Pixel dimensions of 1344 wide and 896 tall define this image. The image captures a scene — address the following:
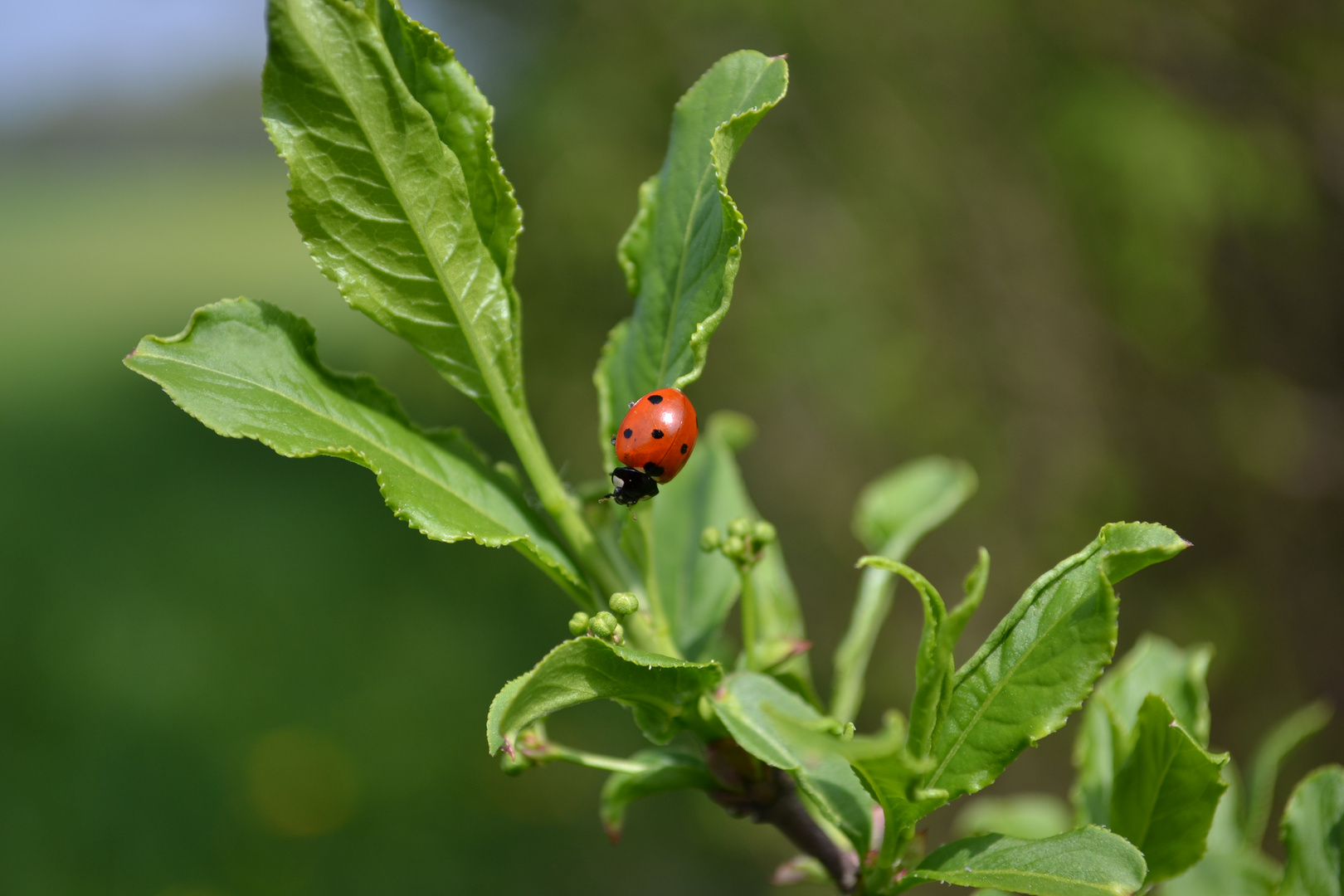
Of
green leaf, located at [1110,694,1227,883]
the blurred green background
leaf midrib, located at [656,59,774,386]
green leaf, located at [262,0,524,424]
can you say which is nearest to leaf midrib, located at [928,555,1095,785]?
green leaf, located at [1110,694,1227,883]

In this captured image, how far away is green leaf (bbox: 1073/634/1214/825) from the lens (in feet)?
3.79

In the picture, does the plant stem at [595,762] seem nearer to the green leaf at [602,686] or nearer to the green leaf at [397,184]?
the green leaf at [602,686]

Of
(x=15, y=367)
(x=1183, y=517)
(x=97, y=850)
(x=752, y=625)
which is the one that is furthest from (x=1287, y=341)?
(x=15, y=367)

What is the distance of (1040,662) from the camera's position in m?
0.84

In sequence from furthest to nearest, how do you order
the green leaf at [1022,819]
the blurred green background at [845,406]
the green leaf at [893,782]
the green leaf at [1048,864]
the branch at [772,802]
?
the blurred green background at [845,406] → the green leaf at [1022,819] → the branch at [772,802] → the green leaf at [1048,864] → the green leaf at [893,782]

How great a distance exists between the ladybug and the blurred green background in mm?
3774

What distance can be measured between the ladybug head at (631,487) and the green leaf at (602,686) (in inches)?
10.8

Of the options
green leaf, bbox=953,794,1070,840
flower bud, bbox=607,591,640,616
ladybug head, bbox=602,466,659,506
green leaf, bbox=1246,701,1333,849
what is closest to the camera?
flower bud, bbox=607,591,640,616

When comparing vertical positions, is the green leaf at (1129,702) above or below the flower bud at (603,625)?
below

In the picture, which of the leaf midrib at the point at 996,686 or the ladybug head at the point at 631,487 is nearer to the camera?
the leaf midrib at the point at 996,686

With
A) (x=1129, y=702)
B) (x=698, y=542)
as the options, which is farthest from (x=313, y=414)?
(x=1129, y=702)

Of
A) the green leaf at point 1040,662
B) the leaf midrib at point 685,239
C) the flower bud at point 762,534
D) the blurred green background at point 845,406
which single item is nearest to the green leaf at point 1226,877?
the green leaf at point 1040,662

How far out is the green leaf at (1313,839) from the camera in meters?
1.03

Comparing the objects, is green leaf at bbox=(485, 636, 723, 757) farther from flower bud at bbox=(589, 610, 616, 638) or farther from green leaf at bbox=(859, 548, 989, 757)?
green leaf at bbox=(859, 548, 989, 757)
